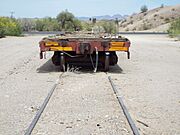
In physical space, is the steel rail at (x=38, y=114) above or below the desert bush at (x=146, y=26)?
above

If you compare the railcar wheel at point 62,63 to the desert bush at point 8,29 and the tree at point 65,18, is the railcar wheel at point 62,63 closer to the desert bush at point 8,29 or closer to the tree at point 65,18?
the desert bush at point 8,29

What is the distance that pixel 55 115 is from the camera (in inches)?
344

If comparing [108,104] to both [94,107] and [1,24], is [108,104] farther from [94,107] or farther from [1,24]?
[1,24]

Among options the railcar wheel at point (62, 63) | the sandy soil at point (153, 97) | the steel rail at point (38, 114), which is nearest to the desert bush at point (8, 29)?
the railcar wheel at point (62, 63)

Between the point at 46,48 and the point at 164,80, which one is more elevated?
the point at 46,48

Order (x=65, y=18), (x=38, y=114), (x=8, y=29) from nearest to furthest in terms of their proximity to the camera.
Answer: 1. (x=38, y=114)
2. (x=8, y=29)
3. (x=65, y=18)

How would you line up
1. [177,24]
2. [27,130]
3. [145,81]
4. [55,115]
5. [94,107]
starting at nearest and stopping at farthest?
1. [27,130]
2. [55,115]
3. [94,107]
4. [145,81]
5. [177,24]

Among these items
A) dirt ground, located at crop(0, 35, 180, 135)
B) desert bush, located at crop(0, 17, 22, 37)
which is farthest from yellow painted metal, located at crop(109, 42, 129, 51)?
desert bush, located at crop(0, 17, 22, 37)

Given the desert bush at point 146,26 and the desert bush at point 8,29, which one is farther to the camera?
the desert bush at point 146,26

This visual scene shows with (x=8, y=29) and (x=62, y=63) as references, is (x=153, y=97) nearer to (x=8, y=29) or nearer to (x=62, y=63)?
(x=62, y=63)

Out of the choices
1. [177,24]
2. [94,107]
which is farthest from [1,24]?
[94,107]

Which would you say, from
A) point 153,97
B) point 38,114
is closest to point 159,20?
point 153,97

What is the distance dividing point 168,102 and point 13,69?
Result: 928 cm

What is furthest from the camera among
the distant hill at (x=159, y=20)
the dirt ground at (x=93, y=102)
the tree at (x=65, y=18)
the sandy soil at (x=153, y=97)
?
the distant hill at (x=159, y=20)
